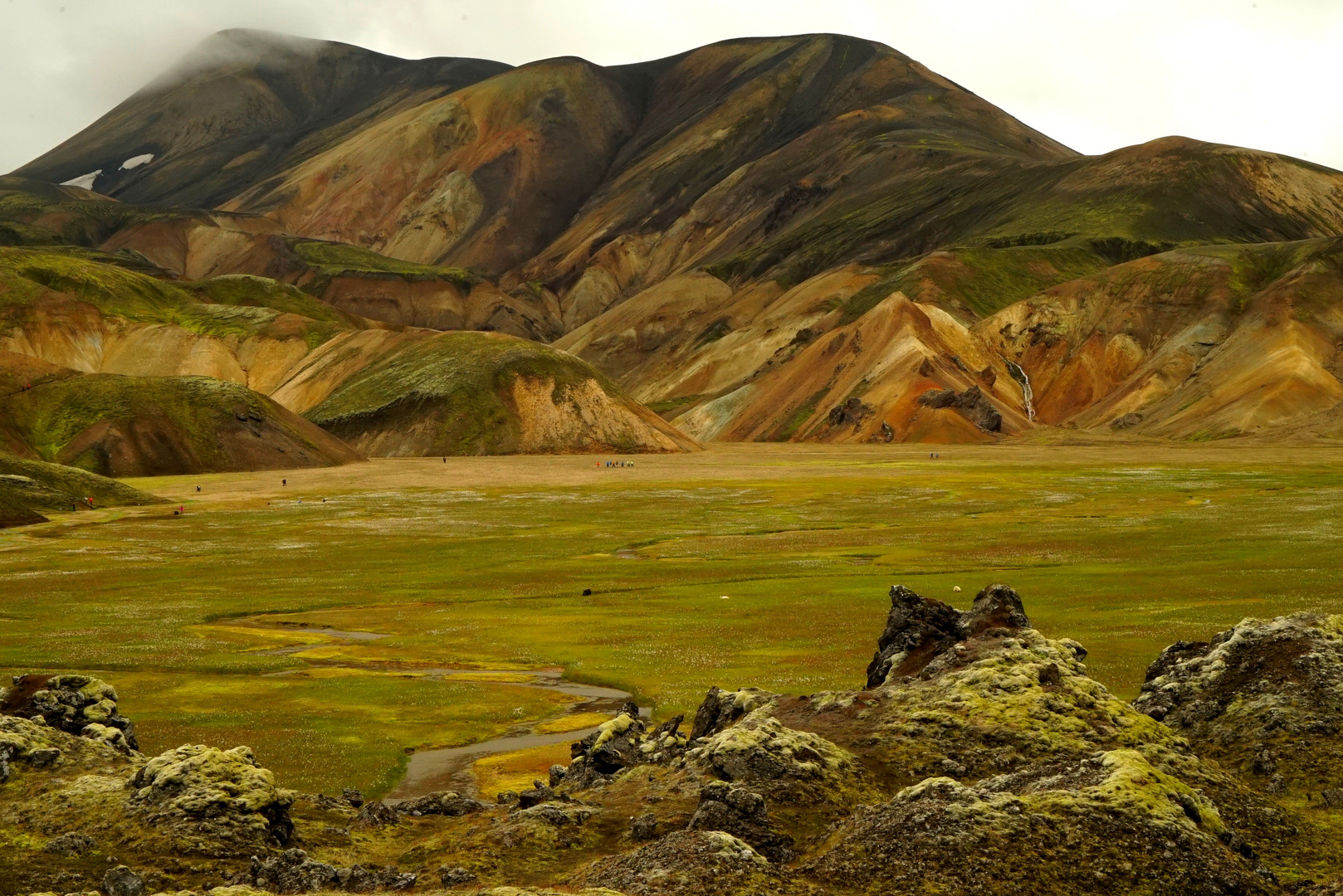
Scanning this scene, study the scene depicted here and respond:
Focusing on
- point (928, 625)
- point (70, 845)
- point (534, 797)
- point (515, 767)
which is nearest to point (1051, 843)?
point (534, 797)

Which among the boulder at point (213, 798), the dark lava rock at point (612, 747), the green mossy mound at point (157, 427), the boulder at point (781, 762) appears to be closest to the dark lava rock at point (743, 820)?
the boulder at point (781, 762)

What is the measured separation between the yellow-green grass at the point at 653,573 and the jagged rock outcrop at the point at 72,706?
621 cm

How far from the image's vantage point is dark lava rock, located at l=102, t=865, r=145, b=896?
49.3 feet

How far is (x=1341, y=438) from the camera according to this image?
527 feet

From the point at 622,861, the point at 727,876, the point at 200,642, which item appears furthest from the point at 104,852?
the point at 200,642

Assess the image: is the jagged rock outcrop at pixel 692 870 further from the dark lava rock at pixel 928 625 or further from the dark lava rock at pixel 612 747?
the dark lava rock at pixel 928 625

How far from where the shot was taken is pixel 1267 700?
19297 millimetres

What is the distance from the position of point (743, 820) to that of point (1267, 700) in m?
8.75

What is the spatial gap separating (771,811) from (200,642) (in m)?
36.1

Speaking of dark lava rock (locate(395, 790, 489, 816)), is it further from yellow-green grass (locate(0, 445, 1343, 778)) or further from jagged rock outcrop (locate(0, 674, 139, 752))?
yellow-green grass (locate(0, 445, 1343, 778))

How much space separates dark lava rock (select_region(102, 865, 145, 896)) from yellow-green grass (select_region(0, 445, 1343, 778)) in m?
12.7

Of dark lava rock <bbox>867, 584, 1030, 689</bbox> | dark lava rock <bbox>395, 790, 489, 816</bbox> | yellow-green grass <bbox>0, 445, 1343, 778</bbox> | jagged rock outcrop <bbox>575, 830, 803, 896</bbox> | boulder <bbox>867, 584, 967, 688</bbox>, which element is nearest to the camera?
jagged rock outcrop <bbox>575, 830, 803, 896</bbox>

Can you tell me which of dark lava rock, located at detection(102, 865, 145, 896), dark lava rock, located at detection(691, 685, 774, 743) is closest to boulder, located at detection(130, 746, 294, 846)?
dark lava rock, located at detection(102, 865, 145, 896)

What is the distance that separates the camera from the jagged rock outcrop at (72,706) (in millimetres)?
21859
